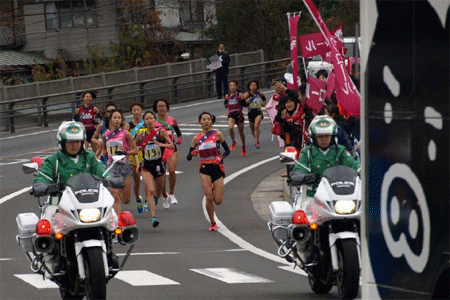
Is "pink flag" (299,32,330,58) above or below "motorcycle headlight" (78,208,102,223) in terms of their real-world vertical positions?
above

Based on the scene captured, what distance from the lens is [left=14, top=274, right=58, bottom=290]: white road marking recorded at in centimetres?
1438

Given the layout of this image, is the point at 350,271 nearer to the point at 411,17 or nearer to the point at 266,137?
the point at 411,17

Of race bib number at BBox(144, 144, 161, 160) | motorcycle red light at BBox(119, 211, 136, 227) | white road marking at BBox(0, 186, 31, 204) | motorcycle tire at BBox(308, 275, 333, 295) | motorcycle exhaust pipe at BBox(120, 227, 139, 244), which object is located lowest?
white road marking at BBox(0, 186, 31, 204)

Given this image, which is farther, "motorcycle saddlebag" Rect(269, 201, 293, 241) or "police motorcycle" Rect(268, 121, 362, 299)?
"motorcycle saddlebag" Rect(269, 201, 293, 241)

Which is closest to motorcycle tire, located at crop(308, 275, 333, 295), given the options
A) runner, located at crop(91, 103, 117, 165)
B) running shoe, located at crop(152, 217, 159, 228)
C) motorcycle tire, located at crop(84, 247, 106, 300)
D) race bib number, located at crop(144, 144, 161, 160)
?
motorcycle tire, located at crop(84, 247, 106, 300)

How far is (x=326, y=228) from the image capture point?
12469 millimetres

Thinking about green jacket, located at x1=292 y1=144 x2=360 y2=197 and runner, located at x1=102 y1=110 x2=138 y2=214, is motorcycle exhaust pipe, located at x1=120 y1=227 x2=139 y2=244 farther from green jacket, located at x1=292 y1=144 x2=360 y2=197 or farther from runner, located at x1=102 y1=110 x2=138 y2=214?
runner, located at x1=102 y1=110 x2=138 y2=214

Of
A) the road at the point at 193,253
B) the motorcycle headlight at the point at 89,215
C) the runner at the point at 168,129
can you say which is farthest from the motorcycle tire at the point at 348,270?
the runner at the point at 168,129

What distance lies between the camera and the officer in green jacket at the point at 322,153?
13.1 metres

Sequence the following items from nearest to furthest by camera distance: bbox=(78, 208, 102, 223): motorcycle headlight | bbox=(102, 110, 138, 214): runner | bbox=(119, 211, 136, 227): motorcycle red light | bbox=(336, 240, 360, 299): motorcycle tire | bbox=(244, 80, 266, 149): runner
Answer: bbox=(336, 240, 360, 299): motorcycle tire, bbox=(78, 208, 102, 223): motorcycle headlight, bbox=(119, 211, 136, 227): motorcycle red light, bbox=(102, 110, 138, 214): runner, bbox=(244, 80, 266, 149): runner

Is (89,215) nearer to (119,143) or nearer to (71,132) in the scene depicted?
(71,132)

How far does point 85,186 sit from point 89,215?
0.38m

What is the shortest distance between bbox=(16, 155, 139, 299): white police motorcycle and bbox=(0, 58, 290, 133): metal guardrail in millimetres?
26839

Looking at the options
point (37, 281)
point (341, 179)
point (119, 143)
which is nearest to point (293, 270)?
point (37, 281)
